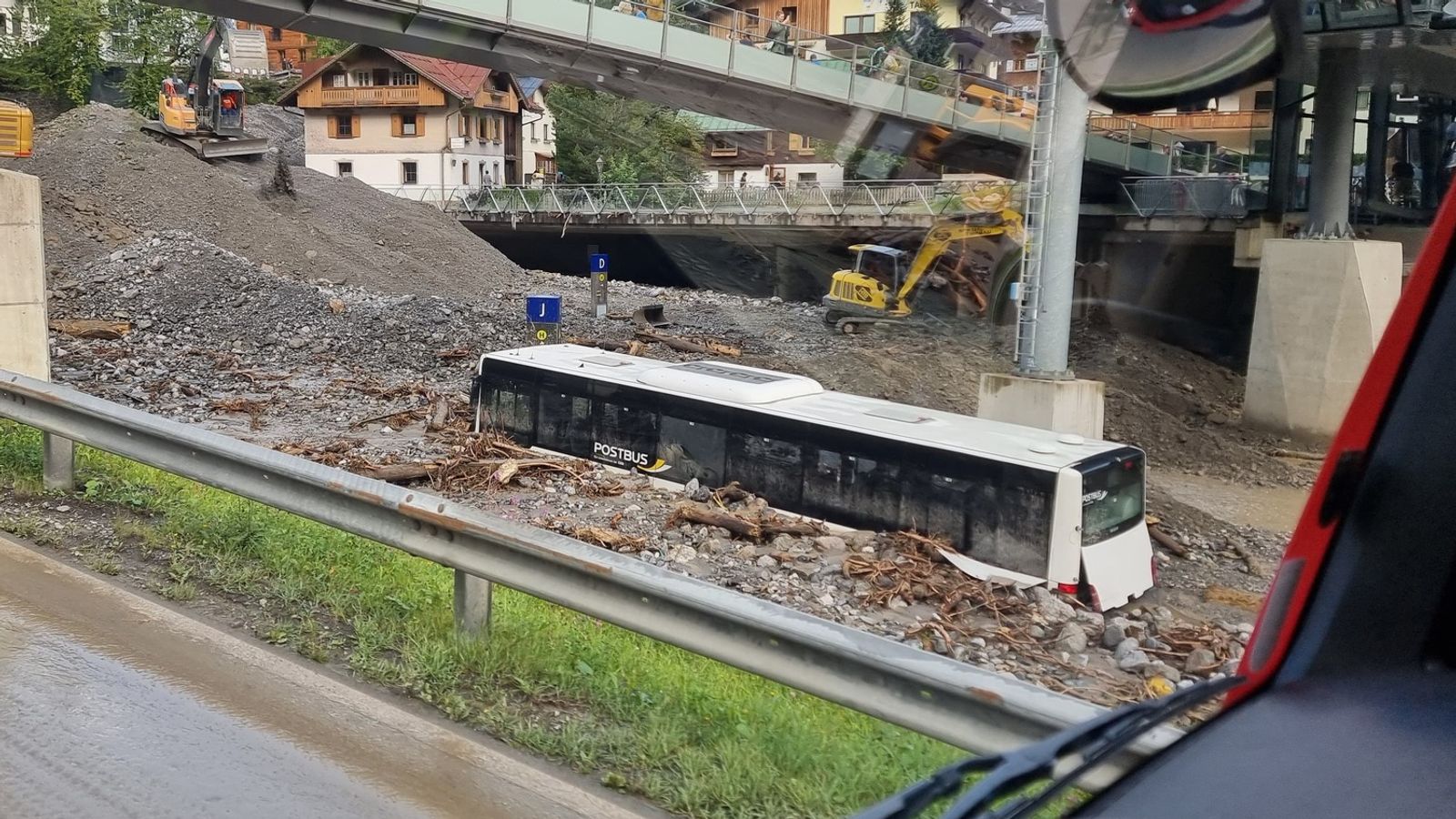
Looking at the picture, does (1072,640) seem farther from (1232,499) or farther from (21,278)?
(1232,499)

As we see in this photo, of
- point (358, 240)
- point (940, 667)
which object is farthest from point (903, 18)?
point (358, 240)

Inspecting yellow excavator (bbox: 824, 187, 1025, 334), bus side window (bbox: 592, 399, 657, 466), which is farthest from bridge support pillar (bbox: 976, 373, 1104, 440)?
bus side window (bbox: 592, 399, 657, 466)

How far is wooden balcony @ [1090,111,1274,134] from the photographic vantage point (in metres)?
13.8

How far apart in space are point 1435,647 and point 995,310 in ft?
83.5

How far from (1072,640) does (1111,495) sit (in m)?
1.69

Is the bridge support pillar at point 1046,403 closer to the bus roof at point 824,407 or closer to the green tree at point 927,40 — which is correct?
the green tree at point 927,40

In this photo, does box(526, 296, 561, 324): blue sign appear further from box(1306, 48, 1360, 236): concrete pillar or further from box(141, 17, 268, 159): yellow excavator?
box(141, 17, 268, 159): yellow excavator

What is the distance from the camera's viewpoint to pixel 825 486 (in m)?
11.3

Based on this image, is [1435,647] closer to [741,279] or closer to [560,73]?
[560,73]

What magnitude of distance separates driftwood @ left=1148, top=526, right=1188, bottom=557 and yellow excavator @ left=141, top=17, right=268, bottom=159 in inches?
1208

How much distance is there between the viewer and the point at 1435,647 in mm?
1661

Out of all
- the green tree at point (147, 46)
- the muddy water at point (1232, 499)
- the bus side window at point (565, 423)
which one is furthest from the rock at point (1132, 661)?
the green tree at point (147, 46)

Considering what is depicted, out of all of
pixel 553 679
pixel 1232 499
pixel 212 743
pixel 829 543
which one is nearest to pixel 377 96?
pixel 1232 499

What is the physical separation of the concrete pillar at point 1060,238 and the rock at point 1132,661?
1018 cm
